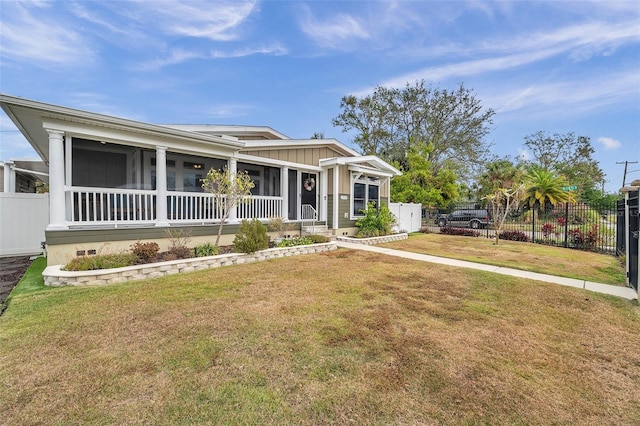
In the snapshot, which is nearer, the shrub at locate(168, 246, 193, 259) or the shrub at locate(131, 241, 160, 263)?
the shrub at locate(131, 241, 160, 263)

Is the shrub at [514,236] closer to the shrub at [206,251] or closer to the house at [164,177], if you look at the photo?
the house at [164,177]

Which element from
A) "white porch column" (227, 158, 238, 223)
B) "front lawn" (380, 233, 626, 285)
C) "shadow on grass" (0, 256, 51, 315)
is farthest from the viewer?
"white porch column" (227, 158, 238, 223)

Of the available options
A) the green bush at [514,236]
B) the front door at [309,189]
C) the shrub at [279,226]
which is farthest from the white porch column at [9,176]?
the green bush at [514,236]

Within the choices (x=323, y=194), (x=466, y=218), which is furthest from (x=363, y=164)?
(x=466, y=218)

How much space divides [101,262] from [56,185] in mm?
1980

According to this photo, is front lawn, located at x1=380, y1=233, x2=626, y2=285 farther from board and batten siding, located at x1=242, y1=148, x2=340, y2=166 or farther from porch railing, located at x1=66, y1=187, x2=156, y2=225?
porch railing, located at x1=66, y1=187, x2=156, y2=225

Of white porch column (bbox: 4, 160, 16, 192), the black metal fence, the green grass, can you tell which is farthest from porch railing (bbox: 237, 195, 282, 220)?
the black metal fence

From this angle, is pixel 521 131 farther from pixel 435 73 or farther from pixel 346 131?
pixel 346 131

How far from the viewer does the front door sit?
12.1 metres

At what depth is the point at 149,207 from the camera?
28.2ft

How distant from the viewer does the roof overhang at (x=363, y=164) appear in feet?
38.2

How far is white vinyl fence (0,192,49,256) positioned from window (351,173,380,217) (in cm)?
1115

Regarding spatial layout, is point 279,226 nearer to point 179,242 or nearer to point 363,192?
point 179,242

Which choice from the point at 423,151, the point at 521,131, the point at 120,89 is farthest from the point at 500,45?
the point at 521,131
